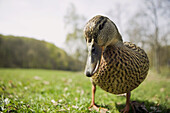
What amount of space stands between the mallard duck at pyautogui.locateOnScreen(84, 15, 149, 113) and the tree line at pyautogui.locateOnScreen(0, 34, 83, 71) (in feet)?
38.9

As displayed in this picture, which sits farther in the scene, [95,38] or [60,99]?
[60,99]

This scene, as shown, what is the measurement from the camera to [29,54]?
12.3 m

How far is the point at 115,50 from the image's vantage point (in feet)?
4.60

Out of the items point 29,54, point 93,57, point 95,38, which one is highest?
point 95,38

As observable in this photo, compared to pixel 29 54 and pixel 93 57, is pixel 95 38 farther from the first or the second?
pixel 29 54

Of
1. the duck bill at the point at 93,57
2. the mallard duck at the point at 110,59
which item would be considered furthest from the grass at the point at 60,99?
the duck bill at the point at 93,57

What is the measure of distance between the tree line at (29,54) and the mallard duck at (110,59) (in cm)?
1186

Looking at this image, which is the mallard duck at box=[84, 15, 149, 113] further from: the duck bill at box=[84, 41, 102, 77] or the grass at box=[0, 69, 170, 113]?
the grass at box=[0, 69, 170, 113]

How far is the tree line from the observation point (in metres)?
11.0

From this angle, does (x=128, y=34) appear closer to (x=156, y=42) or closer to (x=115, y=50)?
(x=156, y=42)

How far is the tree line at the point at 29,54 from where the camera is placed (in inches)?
435

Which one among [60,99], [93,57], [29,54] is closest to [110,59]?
[93,57]

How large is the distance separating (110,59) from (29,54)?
12.4 m

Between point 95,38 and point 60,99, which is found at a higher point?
point 95,38
